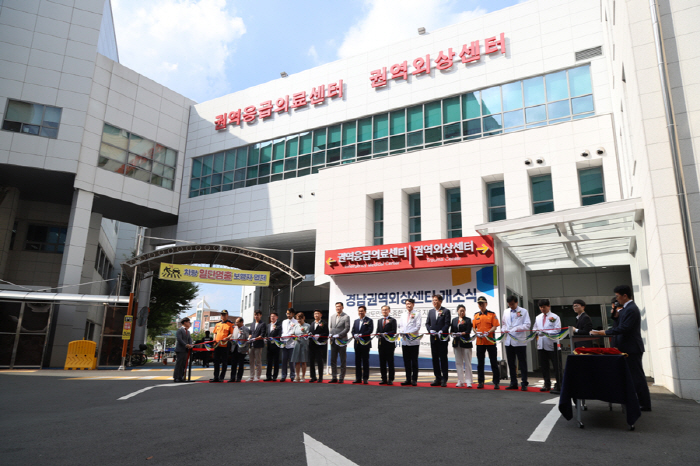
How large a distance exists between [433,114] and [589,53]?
21.8 ft

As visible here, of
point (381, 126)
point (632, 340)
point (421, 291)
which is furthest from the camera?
point (381, 126)

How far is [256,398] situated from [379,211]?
14.3m

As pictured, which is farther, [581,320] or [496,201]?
[496,201]

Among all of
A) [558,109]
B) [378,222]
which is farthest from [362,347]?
[558,109]

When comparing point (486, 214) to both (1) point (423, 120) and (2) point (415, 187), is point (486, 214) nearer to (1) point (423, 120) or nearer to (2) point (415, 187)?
(2) point (415, 187)

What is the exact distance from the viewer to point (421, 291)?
17.0 metres

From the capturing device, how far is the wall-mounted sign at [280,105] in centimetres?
2511

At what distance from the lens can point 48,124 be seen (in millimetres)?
23875

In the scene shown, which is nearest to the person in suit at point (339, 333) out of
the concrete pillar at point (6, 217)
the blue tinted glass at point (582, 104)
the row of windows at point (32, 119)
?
the blue tinted glass at point (582, 104)

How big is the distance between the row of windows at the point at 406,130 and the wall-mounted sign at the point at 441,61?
62.7 inches

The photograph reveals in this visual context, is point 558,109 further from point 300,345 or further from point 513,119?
point 300,345

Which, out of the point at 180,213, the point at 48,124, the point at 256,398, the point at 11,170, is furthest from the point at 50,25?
the point at 256,398

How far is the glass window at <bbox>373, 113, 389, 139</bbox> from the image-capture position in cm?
2316

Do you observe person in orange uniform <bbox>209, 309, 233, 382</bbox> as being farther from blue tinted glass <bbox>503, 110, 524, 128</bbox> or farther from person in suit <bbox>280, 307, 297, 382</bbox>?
blue tinted glass <bbox>503, 110, 524, 128</bbox>
